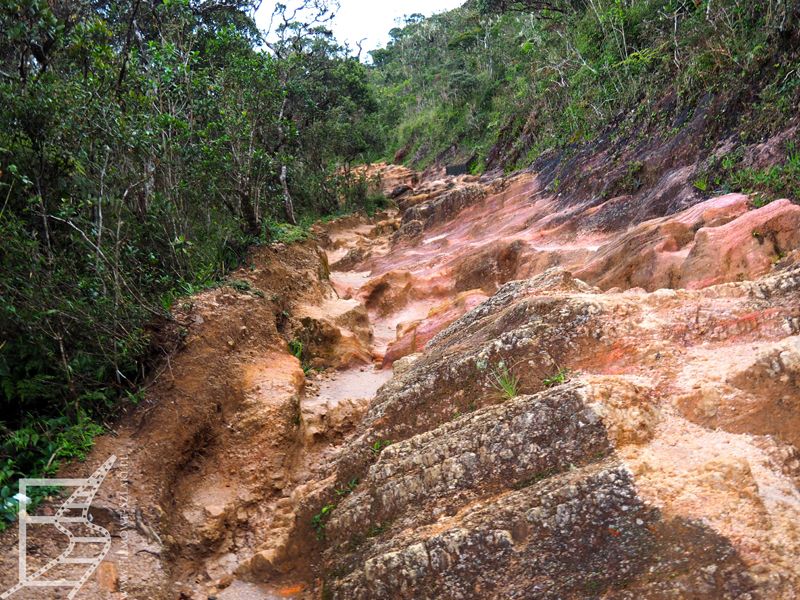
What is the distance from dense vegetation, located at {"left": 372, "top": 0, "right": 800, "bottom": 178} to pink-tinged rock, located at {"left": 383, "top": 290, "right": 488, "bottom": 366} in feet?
17.4

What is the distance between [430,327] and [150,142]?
16.0 ft

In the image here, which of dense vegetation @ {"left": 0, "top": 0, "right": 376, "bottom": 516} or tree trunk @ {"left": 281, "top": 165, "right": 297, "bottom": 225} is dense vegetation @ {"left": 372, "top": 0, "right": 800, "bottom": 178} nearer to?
tree trunk @ {"left": 281, "top": 165, "right": 297, "bottom": 225}

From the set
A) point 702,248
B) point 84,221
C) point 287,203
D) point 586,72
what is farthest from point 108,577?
point 586,72

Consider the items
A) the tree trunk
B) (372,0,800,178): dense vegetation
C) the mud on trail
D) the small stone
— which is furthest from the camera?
the tree trunk

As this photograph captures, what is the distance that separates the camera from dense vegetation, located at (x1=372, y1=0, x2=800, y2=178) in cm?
925

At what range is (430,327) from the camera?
877 cm

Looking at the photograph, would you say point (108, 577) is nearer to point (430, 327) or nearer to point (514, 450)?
point (514, 450)

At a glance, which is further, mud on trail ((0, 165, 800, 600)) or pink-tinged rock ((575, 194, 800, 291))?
→ pink-tinged rock ((575, 194, 800, 291))

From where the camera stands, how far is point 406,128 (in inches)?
1714

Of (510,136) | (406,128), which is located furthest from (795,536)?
(406,128)

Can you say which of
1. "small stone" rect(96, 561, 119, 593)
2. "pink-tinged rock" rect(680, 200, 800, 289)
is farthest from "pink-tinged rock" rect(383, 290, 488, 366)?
"small stone" rect(96, 561, 119, 593)

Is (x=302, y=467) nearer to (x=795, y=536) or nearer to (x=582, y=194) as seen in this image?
(x=795, y=536)

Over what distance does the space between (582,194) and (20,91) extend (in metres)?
11.0

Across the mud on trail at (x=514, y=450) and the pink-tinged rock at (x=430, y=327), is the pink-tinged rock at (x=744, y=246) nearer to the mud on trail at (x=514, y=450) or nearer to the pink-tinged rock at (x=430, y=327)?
the mud on trail at (x=514, y=450)
